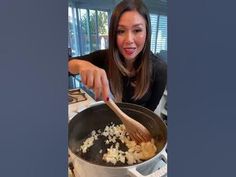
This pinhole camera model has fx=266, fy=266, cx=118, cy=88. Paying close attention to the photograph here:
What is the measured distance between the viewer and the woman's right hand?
813 millimetres

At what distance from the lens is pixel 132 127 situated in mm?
850

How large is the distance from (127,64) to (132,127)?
0.20 meters

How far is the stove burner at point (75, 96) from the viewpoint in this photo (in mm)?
820

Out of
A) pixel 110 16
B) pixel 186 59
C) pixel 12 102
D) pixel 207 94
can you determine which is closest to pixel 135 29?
pixel 110 16

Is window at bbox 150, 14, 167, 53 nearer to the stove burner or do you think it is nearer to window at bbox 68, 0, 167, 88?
window at bbox 68, 0, 167, 88

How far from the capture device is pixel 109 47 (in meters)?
0.83

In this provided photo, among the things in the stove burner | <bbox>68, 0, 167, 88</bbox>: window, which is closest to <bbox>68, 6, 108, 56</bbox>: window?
<bbox>68, 0, 167, 88</bbox>: window

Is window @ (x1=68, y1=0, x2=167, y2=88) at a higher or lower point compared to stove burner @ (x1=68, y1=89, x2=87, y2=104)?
higher

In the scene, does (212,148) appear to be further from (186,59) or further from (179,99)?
(186,59)

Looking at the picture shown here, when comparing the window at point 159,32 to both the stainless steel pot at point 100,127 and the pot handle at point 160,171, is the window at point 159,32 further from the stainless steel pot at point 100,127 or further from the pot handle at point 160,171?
the pot handle at point 160,171

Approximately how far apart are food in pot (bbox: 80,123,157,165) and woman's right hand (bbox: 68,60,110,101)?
122 mm

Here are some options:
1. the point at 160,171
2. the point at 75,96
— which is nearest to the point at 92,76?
the point at 75,96

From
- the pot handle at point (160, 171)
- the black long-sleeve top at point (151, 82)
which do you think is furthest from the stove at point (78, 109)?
the black long-sleeve top at point (151, 82)

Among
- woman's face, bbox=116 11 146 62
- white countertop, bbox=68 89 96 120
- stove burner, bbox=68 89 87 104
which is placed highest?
woman's face, bbox=116 11 146 62
